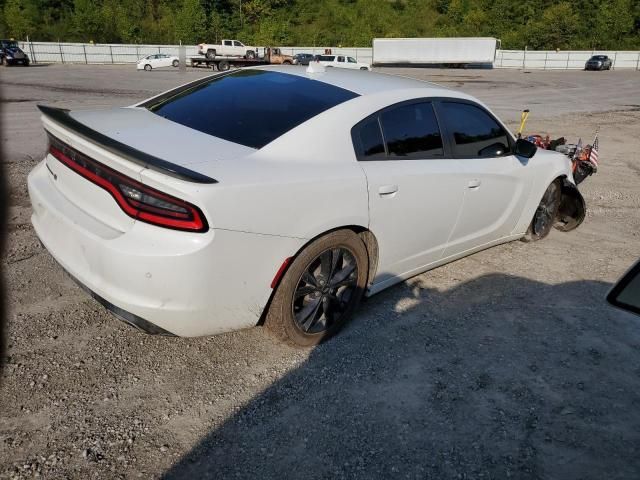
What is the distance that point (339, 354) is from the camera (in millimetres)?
3328

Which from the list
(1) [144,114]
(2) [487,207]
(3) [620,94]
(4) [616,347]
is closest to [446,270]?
(2) [487,207]

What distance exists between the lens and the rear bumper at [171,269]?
253 centimetres

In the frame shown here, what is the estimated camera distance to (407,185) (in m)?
3.45

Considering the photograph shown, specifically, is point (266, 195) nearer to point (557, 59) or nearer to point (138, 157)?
point (138, 157)

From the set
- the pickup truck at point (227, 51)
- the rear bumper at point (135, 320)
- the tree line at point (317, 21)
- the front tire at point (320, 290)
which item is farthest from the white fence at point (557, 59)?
the rear bumper at point (135, 320)

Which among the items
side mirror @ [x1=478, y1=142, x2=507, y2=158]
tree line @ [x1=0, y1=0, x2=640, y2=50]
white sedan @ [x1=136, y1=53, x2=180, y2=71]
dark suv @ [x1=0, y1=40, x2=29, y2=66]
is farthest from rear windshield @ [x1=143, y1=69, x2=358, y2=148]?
tree line @ [x1=0, y1=0, x2=640, y2=50]

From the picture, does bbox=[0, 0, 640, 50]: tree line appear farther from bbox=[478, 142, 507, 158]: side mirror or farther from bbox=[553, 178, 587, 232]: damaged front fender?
bbox=[478, 142, 507, 158]: side mirror

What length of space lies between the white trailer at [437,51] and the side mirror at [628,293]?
52446 mm

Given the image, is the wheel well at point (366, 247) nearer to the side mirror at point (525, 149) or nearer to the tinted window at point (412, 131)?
the tinted window at point (412, 131)

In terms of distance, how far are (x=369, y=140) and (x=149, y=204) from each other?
1432 mm

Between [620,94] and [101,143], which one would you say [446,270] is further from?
[620,94]

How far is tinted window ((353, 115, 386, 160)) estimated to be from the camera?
10.7 ft

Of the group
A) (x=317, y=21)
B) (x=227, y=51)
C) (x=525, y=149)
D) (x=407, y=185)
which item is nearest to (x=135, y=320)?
(x=407, y=185)

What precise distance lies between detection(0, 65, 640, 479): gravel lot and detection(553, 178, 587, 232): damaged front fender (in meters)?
1.25
